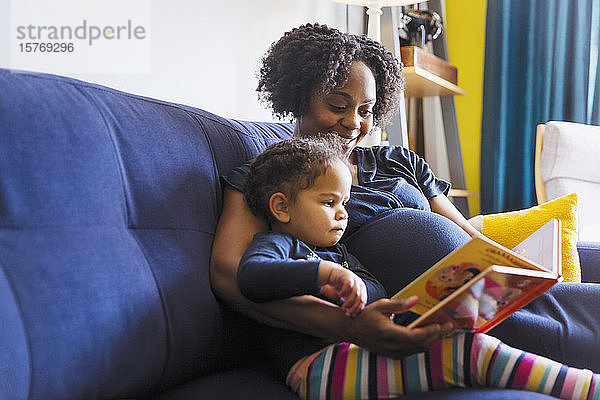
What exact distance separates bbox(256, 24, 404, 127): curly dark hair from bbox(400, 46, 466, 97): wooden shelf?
106cm

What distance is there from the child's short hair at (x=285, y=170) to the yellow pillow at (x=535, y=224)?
69 centimetres

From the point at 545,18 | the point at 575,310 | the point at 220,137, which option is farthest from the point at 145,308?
the point at 545,18

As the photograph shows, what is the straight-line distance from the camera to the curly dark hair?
1.38 metres

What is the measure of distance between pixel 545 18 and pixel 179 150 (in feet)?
8.47

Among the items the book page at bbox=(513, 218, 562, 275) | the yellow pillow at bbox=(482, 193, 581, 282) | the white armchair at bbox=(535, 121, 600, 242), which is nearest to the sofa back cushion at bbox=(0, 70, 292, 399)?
the book page at bbox=(513, 218, 562, 275)

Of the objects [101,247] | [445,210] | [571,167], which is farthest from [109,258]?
[571,167]

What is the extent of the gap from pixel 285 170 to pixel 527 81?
2395 mm

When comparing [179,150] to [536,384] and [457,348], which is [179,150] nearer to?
[457,348]

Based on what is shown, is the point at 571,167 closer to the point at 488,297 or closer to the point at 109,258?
the point at 488,297

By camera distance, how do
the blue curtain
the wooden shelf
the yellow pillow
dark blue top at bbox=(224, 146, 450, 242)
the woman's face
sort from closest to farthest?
dark blue top at bbox=(224, 146, 450, 242) < the woman's face < the yellow pillow < the wooden shelf < the blue curtain

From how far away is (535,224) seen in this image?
1.59 metres

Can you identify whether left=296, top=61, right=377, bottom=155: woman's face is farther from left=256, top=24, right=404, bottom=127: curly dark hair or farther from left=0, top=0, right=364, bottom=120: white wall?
left=0, top=0, right=364, bottom=120: white wall

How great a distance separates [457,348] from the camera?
882 mm

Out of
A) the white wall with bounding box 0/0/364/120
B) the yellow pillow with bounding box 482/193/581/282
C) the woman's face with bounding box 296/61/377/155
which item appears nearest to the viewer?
the woman's face with bounding box 296/61/377/155
